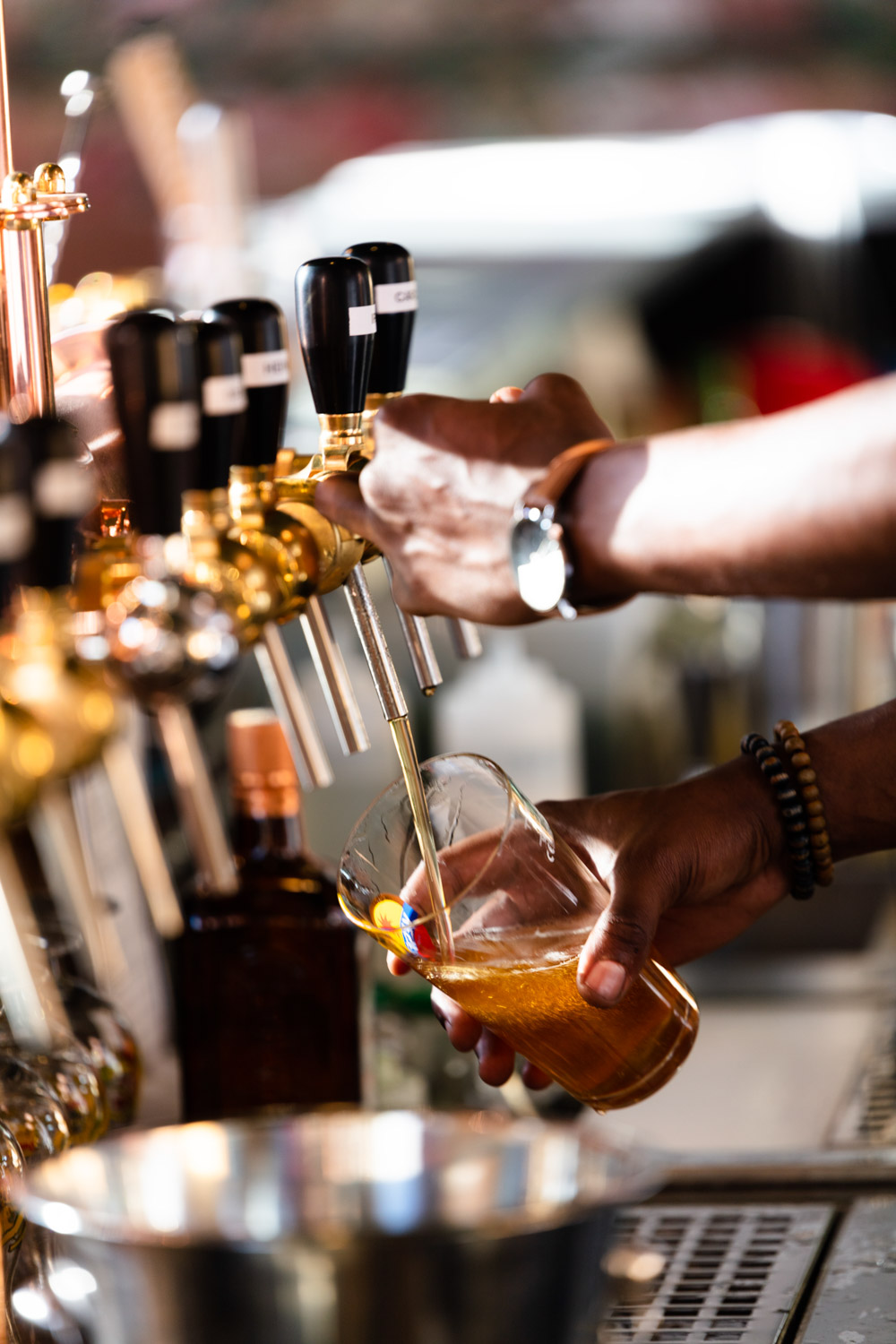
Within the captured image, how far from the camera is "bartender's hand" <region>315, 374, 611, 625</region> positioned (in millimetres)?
785

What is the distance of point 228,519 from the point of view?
77 cm

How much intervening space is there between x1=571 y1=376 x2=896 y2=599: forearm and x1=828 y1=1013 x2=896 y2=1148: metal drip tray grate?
2.84 ft

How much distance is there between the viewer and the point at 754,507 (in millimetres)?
714

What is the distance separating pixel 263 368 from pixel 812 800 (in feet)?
1.70

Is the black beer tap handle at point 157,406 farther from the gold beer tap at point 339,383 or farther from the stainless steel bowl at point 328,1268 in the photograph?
the stainless steel bowl at point 328,1268

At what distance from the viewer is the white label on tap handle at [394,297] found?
2.98 feet

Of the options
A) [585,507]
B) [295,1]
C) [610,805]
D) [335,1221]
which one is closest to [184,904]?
[610,805]

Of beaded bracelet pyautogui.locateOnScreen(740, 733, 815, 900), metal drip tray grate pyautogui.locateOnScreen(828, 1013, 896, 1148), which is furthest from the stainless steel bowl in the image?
metal drip tray grate pyautogui.locateOnScreen(828, 1013, 896, 1148)

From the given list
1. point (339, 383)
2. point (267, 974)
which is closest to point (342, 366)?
point (339, 383)

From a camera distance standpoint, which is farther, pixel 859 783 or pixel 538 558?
pixel 859 783

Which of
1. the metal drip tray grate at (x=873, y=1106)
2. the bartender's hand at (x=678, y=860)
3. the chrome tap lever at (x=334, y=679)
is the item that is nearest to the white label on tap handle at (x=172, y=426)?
the chrome tap lever at (x=334, y=679)

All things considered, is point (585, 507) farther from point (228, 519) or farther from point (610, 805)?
point (610, 805)

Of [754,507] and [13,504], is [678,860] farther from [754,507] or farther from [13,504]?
[13,504]

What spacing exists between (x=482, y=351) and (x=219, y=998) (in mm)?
2849
